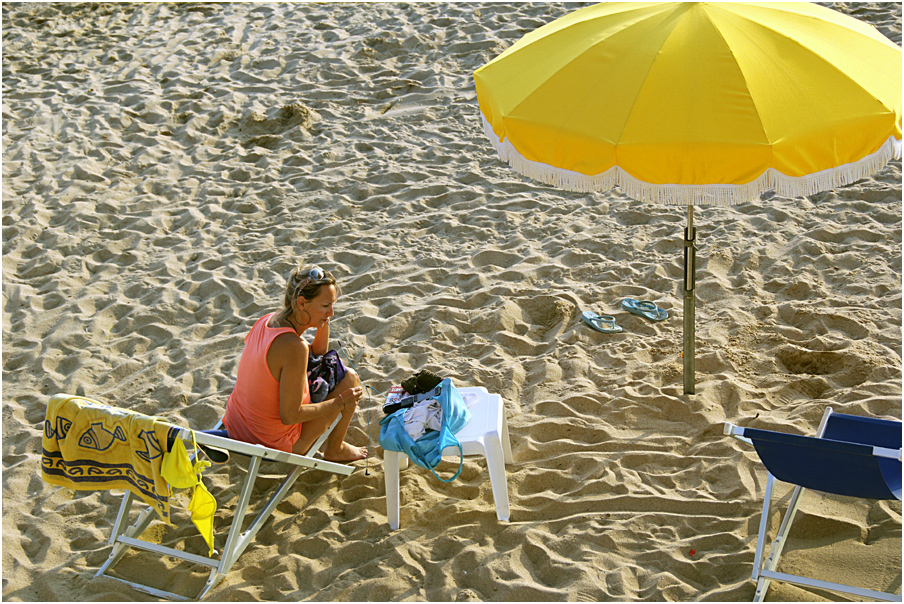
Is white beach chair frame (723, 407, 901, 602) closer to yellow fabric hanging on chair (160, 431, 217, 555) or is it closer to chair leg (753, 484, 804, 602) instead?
chair leg (753, 484, 804, 602)

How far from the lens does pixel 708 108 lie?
3090 mm

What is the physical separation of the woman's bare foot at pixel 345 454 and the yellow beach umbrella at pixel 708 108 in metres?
1.68

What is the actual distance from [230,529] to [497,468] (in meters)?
1.17

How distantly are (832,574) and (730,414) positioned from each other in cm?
111

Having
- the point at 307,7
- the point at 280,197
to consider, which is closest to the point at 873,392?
the point at 280,197

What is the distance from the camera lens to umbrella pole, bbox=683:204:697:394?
3861mm

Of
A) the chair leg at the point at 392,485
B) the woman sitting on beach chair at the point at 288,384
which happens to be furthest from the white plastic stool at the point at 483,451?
the woman sitting on beach chair at the point at 288,384

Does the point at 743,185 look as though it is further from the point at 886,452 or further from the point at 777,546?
the point at 777,546

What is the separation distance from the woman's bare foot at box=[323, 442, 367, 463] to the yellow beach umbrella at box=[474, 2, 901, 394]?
1.68 m

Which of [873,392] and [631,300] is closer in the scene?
[873,392]

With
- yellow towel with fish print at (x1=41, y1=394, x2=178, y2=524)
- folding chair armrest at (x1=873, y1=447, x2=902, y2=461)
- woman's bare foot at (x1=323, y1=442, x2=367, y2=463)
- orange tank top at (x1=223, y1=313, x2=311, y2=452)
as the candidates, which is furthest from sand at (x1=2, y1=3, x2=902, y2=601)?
folding chair armrest at (x1=873, y1=447, x2=902, y2=461)

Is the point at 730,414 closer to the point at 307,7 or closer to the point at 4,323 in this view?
the point at 4,323

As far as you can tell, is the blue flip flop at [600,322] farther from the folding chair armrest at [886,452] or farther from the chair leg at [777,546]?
the folding chair armrest at [886,452]

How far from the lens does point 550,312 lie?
5.07m
